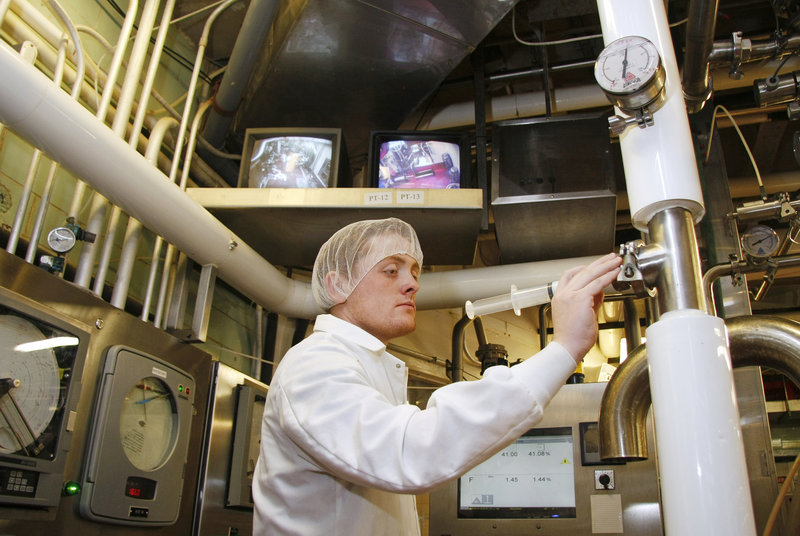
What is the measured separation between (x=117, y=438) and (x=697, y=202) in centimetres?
165

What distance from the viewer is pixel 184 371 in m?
2.19

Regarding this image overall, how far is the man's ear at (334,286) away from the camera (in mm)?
1603

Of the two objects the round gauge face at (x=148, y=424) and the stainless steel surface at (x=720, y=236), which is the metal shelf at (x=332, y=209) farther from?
the stainless steel surface at (x=720, y=236)

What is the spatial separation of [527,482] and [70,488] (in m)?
1.57

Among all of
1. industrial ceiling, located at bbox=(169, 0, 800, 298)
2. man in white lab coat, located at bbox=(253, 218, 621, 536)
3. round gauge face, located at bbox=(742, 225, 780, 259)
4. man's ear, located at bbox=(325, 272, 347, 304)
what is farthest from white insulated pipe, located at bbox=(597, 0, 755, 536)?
industrial ceiling, located at bbox=(169, 0, 800, 298)

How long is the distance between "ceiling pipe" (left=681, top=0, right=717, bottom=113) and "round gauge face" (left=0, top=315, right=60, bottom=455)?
1.68 meters

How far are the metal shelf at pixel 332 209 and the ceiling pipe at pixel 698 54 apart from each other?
2.87 ft

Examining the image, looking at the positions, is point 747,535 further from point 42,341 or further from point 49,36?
point 49,36

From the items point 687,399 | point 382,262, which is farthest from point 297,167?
point 687,399

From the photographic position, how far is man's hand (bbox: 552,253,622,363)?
1.00 meters

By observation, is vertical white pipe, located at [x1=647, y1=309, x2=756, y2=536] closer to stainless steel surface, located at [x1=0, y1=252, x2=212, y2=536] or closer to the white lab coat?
the white lab coat

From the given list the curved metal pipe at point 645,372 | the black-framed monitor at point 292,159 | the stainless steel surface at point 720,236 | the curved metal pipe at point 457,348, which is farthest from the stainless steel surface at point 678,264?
the curved metal pipe at point 457,348

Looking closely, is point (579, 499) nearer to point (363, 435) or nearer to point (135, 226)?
point (363, 435)

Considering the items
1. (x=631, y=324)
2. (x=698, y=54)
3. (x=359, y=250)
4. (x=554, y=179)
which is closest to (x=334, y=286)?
(x=359, y=250)
